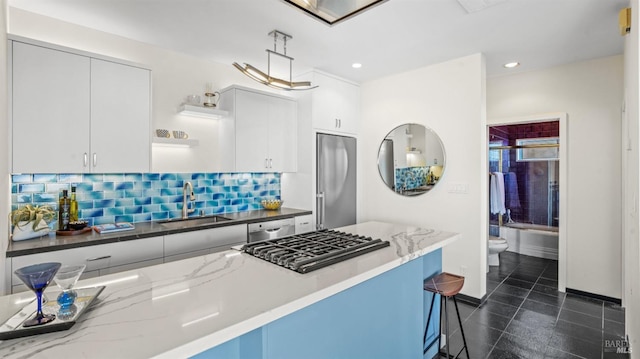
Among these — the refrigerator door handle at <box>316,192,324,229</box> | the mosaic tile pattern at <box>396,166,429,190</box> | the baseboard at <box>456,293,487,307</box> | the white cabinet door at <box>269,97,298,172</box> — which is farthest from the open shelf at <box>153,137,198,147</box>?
the baseboard at <box>456,293,487,307</box>

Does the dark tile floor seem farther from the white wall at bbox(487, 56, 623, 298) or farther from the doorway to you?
the doorway

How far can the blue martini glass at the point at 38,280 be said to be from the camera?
940 millimetres

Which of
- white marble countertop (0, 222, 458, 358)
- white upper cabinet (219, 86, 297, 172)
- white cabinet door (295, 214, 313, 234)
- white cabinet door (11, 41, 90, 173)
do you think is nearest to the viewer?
white marble countertop (0, 222, 458, 358)

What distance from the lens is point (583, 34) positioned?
9.15ft

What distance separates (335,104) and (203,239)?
2316 millimetres

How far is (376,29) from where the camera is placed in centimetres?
272

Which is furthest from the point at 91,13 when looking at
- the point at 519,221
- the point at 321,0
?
the point at 519,221

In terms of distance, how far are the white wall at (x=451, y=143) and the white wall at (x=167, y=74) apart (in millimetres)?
1876

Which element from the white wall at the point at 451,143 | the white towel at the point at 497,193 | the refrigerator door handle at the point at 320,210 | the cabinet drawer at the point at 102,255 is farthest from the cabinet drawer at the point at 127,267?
the white towel at the point at 497,193

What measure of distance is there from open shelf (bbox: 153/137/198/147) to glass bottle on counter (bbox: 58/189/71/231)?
832 millimetres

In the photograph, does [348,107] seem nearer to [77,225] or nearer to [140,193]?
[140,193]

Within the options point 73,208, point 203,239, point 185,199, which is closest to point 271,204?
point 185,199

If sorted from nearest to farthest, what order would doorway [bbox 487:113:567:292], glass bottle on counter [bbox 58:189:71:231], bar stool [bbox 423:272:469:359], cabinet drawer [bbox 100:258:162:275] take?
1. bar stool [bbox 423:272:469:359]
2. cabinet drawer [bbox 100:258:162:275]
3. glass bottle on counter [bbox 58:189:71:231]
4. doorway [bbox 487:113:567:292]

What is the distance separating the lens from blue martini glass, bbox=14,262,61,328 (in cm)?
94
